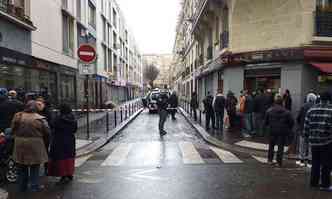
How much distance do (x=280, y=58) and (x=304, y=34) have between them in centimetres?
143

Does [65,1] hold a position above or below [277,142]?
above

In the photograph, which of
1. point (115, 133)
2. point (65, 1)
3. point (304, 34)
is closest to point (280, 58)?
point (304, 34)

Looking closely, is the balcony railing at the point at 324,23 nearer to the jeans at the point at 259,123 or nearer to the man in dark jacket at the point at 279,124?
the jeans at the point at 259,123

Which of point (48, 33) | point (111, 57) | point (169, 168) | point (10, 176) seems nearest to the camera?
point (10, 176)

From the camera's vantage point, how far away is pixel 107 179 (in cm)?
623

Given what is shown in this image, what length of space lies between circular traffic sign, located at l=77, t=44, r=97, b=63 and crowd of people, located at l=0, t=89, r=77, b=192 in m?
4.33

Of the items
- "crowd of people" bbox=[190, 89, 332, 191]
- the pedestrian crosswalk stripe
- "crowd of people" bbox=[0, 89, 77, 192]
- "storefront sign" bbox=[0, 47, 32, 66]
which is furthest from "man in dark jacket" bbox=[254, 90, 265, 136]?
"storefront sign" bbox=[0, 47, 32, 66]

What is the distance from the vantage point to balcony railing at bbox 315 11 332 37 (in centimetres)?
1309

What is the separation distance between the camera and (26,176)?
5508 mm

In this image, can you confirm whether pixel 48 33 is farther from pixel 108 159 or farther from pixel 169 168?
pixel 169 168

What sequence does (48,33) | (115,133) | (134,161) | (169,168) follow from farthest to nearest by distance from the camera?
(48,33), (115,133), (134,161), (169,168)

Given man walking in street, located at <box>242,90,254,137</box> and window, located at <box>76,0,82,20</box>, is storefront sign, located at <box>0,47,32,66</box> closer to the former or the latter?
man walking in street, located at <box>242,90,254,137</box>

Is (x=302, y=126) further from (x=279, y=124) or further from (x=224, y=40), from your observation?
(x=224, y=40)

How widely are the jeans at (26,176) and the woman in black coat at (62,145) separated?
47 centimetres
